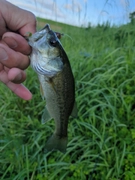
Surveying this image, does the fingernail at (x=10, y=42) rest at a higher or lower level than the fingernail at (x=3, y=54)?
higher

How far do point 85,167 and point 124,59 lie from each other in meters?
1.28

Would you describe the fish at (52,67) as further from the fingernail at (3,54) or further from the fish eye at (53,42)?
the fingernail at (3,54)

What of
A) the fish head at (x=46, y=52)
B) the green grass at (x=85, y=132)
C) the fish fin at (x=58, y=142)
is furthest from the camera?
the green grass at (x=85, y=132)

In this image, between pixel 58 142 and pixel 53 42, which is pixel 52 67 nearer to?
pixel 53 42

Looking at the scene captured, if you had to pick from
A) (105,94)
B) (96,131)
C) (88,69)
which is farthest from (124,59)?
(96,131)

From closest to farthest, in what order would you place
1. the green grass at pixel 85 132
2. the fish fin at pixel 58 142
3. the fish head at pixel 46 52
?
1. the fish head at pixel 46 52
2. the fish fin at pixel 58 142
3. the green grass at pixel 85 132

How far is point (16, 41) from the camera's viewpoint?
1.34m

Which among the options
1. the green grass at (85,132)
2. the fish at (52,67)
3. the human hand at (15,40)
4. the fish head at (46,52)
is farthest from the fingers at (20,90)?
the green grass at (85,132)

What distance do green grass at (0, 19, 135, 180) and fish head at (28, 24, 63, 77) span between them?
1.12 metres

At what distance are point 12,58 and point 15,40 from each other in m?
0.10

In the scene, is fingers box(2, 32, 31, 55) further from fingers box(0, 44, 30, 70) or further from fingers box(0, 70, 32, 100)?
fingers box(0, 70, 32, 100)

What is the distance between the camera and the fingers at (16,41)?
4.40 feet

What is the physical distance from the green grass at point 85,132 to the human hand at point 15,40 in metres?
0.98

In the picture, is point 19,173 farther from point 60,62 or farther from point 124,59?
point 124,59
